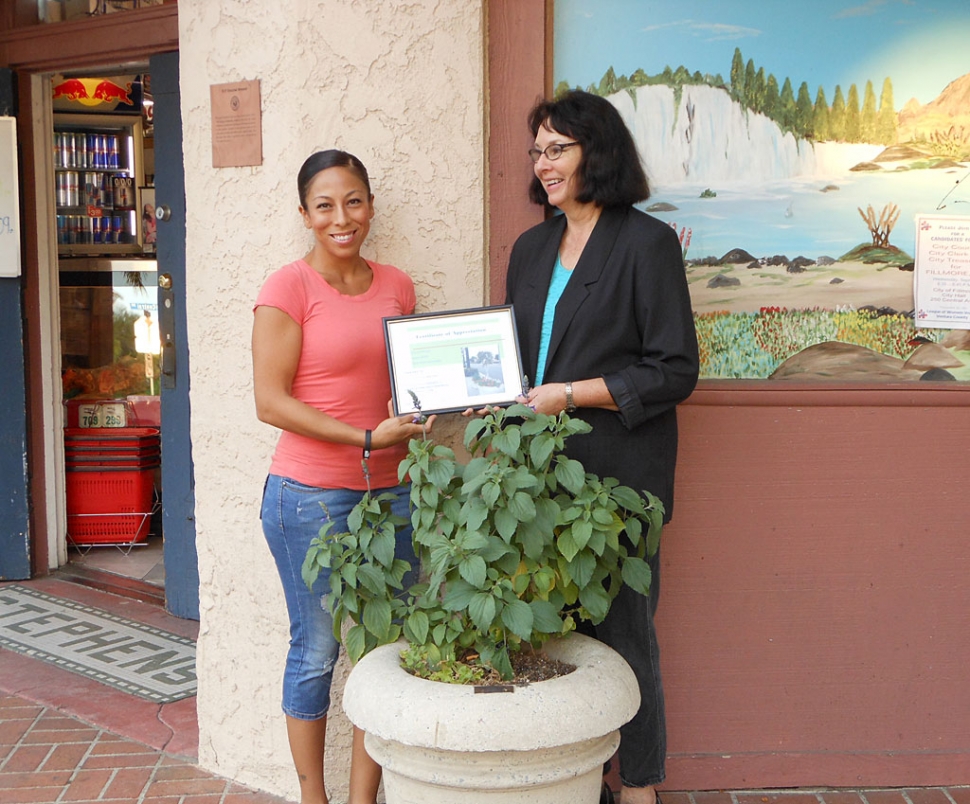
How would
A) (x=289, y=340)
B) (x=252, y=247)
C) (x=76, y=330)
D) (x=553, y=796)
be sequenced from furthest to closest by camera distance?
(x=76, y=330) → (x=252, y=247) → (x=289, y=340) → (x=553, y=796)

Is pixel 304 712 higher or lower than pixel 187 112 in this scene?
lower

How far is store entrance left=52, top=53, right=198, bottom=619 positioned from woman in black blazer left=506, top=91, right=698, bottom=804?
249cm

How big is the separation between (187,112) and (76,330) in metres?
3.45

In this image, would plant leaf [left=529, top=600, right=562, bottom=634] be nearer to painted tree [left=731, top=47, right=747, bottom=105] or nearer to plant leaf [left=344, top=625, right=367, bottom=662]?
plant leaf [left=344, top=625, right=367, bottom=662]

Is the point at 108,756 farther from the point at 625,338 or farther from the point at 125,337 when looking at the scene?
the point at 125,337

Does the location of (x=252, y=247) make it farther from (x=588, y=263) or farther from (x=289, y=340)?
(x=588, y=263)

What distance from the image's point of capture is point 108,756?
12.5 feet

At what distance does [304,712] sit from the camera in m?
3.11

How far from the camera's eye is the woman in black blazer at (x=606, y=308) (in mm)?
2875

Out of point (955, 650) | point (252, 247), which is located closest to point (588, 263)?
point (252, 247)

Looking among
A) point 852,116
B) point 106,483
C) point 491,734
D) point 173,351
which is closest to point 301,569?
point 491,734

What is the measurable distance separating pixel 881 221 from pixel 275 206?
75.2 inches

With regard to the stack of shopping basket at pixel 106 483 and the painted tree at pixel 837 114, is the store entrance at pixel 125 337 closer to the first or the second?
the stack of shopping basket at pixel 106 483

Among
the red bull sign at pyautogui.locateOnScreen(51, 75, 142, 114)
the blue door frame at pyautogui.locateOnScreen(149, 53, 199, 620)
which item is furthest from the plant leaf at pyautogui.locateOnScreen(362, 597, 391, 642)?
the red bull sign at pyautogui.locateOnScreen(51, 75, 142, 114)
